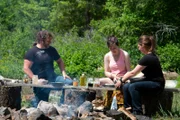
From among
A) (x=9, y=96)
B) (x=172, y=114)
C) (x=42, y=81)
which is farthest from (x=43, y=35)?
(x=172, y=114)

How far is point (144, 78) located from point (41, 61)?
179cm

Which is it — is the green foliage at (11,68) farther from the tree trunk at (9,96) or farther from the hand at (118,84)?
the hand at (118,84)

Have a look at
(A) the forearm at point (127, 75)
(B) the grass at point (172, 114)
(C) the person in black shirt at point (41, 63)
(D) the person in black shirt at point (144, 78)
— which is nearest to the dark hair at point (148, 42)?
(D) the person in black shirt at point (144, 78)

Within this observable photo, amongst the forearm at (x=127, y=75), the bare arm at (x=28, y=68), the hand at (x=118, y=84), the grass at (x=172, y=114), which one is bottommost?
the grass at (x=172, y=114)

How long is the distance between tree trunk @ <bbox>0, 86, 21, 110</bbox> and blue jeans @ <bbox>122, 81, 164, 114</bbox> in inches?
65.6

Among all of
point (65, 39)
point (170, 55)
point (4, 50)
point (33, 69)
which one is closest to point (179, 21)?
point (170, 55)

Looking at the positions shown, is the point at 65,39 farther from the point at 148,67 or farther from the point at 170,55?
the point at 148,67

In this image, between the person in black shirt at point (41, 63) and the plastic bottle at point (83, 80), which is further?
the person in black shirt at point (41, 63)

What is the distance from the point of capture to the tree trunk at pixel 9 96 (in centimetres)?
730

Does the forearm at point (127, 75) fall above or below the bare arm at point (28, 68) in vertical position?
below

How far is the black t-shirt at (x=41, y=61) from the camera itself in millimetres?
7793

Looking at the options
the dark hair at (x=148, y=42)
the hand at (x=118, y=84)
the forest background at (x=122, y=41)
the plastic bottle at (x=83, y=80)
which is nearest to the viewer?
the dark hair at (x=148, y=42)

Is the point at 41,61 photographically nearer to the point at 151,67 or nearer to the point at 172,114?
the point at 151,67

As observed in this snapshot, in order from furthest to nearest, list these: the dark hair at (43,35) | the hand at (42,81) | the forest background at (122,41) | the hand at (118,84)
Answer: the forest background at (122,41)
the dark hair at (43,35)
the hand at (42,81)
the hand at (118,84)
